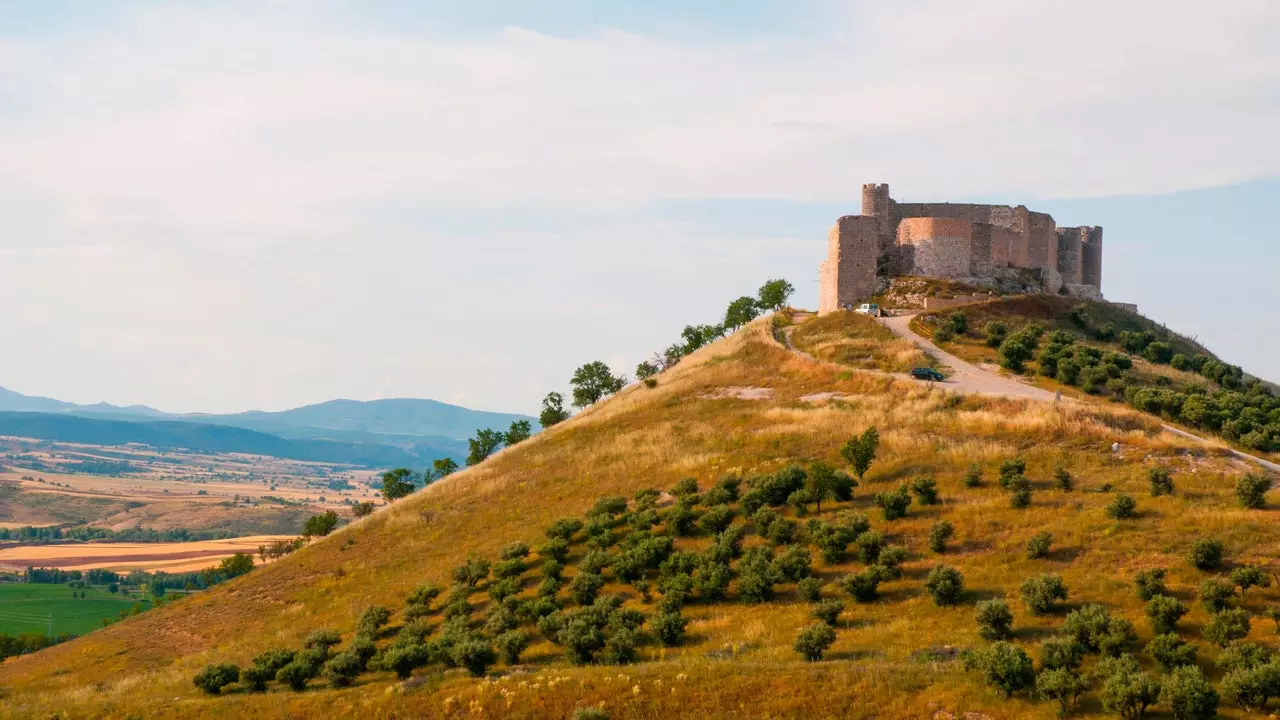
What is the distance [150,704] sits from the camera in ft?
120

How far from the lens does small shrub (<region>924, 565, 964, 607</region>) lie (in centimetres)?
3566

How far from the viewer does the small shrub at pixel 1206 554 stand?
34938 millimetres

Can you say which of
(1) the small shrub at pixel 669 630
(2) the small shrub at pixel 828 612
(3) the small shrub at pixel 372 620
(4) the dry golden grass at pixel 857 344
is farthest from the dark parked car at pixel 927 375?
(3) the small shrub at pixel 372 620

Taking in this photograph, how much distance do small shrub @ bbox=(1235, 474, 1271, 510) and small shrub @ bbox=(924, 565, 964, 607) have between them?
13.1m

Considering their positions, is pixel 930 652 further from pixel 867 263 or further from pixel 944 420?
pixel 867 263

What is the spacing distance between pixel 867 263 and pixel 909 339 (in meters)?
11.6

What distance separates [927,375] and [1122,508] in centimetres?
2703

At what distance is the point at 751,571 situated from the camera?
40750 mm

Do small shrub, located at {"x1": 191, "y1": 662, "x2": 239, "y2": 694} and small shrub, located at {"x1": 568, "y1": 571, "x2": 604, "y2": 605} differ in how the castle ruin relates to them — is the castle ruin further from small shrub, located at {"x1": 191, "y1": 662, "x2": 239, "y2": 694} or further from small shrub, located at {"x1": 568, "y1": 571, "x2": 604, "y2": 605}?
small shrub, located at {"x1": 191, "y1": 662, "x2": 239, "y2": 694}

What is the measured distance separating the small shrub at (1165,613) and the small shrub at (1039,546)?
661cm

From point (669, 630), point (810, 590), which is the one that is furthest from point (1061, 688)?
point (669, 630)

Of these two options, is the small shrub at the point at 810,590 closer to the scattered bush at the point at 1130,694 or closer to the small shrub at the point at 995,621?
the small shrub at the point at 995,621

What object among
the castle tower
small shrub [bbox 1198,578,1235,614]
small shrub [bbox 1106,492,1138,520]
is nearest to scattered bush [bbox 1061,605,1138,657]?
small shrub [bbox 1198,578,1235,614]

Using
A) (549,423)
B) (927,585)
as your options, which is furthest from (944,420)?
(549,423)
